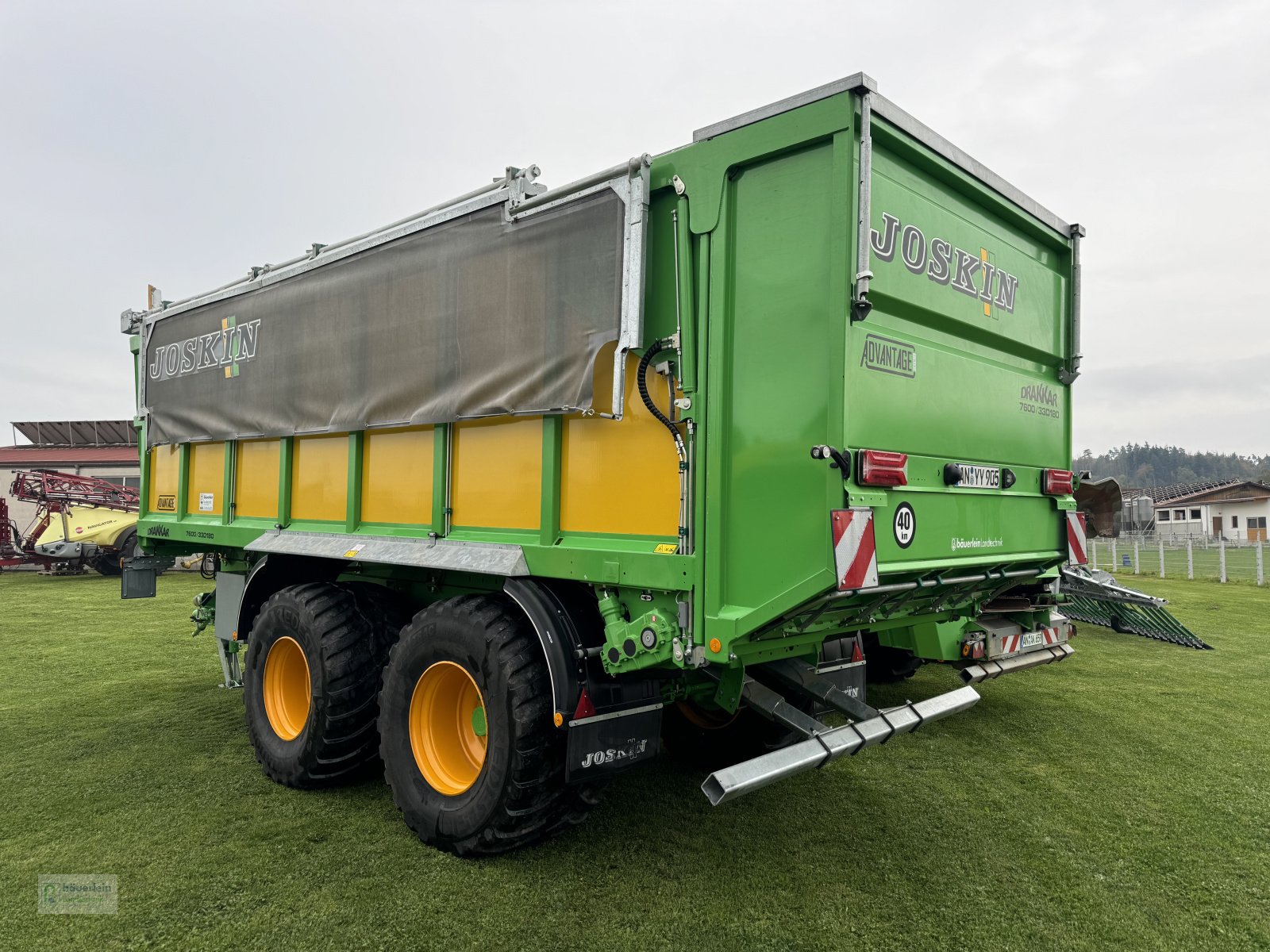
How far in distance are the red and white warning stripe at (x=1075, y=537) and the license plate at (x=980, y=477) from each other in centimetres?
82

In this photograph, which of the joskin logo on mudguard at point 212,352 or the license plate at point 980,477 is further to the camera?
the joskin logo on mudguard at point 212,352

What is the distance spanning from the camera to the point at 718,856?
3668mm

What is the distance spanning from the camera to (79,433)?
29.5 meters

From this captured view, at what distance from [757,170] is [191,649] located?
8583 mm

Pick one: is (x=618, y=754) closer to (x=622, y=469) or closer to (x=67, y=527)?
(x=622, y=469)

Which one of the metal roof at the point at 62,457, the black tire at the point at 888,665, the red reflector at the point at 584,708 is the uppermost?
the metal roof at the point at 62,457

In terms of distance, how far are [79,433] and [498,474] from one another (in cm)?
3209

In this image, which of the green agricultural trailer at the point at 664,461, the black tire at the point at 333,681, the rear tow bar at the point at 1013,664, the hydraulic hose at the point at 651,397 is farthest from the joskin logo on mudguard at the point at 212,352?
the rear tow bar at the point at 1013,664

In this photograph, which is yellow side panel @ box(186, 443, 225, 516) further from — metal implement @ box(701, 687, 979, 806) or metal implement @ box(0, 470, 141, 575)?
metal implement @ box(0, 470, 141, 575)

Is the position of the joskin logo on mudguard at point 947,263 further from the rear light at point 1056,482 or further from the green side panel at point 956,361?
the rear light at point 1056,482

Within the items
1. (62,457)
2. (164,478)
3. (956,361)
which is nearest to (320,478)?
(164,478)

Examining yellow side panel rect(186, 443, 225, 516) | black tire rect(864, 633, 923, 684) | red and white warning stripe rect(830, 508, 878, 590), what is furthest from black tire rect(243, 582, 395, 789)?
black tire rect(864, 633, 923, 684)

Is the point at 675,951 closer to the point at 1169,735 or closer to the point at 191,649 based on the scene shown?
the point at 1169,735

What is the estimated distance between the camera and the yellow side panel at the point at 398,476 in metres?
4.33
